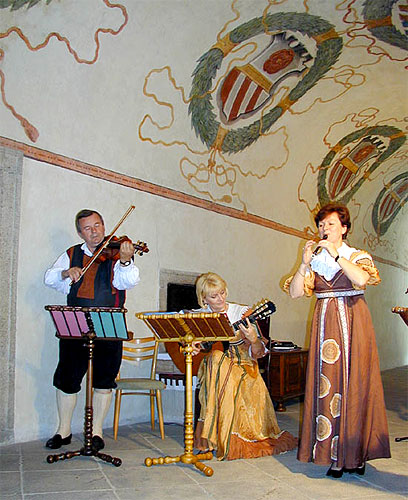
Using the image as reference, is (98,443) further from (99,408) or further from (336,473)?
(336,473)

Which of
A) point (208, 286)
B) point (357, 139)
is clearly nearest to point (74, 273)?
point (208, 286)

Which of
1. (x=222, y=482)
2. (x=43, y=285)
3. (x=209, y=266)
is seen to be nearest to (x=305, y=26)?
(x=209, y=266)

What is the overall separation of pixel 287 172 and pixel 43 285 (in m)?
5.55

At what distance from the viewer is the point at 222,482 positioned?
4.07m

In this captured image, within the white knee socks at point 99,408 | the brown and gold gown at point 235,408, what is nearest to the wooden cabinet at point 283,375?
the brown and gold gown at point 235,408

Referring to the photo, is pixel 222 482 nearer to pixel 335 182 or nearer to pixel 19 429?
pixel 19 429

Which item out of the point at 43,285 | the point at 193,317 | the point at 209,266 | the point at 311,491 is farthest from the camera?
the point at 209,266

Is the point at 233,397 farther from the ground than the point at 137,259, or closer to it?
closer to it

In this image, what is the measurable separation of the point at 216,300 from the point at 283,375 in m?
3.54

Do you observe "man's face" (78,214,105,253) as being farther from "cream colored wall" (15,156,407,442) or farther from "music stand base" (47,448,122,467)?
"music stand base" (47,448,122,467)

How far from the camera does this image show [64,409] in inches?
200

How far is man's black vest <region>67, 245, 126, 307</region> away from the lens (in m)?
5.05

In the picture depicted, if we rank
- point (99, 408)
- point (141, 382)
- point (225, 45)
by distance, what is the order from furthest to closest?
point (225, 45) → point (141, 382) → point (99, 408)

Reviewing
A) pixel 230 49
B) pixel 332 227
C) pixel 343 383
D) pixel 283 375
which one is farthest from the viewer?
pixel 283 375
